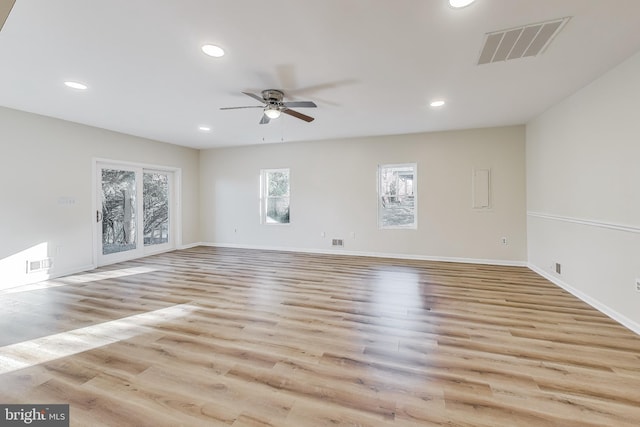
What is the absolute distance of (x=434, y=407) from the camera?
5.41 feet

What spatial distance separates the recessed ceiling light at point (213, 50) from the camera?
2.44 meters

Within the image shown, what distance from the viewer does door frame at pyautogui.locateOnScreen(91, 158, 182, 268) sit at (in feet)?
16.8

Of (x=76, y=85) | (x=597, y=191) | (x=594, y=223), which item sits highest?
(x=76, y=85)

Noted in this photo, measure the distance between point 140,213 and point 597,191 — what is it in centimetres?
771

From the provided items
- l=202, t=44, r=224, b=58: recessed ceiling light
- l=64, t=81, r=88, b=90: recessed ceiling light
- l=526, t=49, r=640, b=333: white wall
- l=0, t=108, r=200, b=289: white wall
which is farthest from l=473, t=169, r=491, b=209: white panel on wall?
l=0, t=108, r=200, b=289: white wall

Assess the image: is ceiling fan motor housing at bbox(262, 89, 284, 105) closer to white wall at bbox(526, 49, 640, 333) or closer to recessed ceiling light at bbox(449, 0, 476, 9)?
recessed ceiling light at bbox(449, 0, 476, 9)

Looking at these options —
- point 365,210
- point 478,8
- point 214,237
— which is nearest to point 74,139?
point 214,237

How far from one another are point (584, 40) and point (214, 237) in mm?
7583

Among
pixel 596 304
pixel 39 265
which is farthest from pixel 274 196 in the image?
pixel 596 304

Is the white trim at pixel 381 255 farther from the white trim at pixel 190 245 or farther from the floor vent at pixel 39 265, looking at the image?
the floor vent at pixel 39 265

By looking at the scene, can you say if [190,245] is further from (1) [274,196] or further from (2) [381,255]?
(2) [381,255]

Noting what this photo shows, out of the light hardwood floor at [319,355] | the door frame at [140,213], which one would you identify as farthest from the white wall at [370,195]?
the light hardwood floor at [319,355]

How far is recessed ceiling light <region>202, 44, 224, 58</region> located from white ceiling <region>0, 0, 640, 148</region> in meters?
0.09

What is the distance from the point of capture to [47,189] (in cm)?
442
